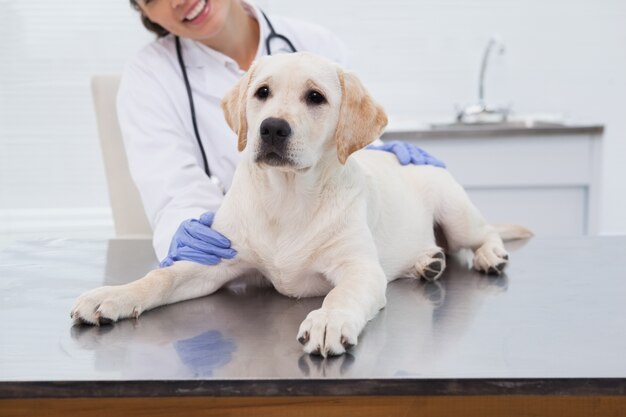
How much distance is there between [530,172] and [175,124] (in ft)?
5.35

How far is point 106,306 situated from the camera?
1.20m

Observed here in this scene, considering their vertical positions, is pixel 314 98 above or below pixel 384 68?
above

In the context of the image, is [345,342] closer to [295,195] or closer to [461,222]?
[295,195]

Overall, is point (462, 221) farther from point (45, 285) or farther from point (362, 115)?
point (45, 285)

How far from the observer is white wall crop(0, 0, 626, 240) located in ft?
12.6

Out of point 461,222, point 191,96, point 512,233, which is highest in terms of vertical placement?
point 191,96

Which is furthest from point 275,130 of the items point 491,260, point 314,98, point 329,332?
point 491,260

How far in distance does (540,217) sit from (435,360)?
89.5 inches

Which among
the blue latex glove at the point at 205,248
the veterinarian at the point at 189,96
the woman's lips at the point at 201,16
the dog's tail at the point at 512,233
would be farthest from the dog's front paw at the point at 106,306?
the dog's tail at the point at 512,233

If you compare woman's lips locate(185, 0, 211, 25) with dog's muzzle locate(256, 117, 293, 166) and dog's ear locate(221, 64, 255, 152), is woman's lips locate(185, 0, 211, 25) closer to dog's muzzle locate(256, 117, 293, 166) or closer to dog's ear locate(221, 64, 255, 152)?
dog's ear locate(221, 64, 255, 152)

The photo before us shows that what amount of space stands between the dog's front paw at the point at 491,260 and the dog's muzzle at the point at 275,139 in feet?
1.70

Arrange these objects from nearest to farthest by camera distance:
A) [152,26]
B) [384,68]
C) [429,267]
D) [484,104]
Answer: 1. [429,267]
2. [152,26]
3. [484,104]
4. [384,68]

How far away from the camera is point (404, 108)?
396cm

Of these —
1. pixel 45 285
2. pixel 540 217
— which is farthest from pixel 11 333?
pixel 540 217
